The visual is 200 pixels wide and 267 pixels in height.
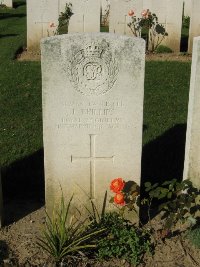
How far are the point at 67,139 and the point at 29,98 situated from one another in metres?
3.98

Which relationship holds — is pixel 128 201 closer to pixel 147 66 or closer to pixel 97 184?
pixel 97 184

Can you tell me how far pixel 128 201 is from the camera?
13.0ft

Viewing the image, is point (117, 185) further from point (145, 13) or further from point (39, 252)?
point (145, 13)

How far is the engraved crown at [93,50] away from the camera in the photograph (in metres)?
3.63

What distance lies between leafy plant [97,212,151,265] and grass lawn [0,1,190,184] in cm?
134

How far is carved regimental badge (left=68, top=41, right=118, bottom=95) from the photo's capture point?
3654mm

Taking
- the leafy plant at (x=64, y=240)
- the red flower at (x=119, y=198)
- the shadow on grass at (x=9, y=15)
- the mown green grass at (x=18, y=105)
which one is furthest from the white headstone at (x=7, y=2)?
the red flower at (x=119, y=198)

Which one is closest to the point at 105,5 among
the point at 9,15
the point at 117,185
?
the point at 9,15

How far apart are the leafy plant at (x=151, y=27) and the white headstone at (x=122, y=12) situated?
165 millimetres

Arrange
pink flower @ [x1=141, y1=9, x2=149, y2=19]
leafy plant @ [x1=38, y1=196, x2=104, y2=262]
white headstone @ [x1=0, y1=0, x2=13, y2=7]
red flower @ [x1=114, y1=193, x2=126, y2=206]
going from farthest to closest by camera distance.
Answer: white headstone @ [x1=0, y1=0, x2=13, y2=7] → pink flower @ [x1=141, y1=9, x2=149, y2=19] → red flower @ [x1=114, y1=193, x2=126, y2=206] → leafy plant @ [x1=38, y1=196, x2=104, y2=262]

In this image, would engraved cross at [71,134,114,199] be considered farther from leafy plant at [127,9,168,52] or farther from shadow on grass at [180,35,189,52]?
shadow on grass at [180,35,189,52]

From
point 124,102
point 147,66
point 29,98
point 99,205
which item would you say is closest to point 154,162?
point 99,205

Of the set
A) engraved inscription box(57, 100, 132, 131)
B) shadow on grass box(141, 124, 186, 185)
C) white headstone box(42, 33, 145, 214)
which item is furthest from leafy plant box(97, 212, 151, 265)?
shadow on grass box(141, 124, 186, 185)

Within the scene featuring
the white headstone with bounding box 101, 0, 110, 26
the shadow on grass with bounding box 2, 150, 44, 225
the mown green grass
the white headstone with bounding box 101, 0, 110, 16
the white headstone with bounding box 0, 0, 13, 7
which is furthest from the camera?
the white headstone with bounding box 0, 0, 13, 7
